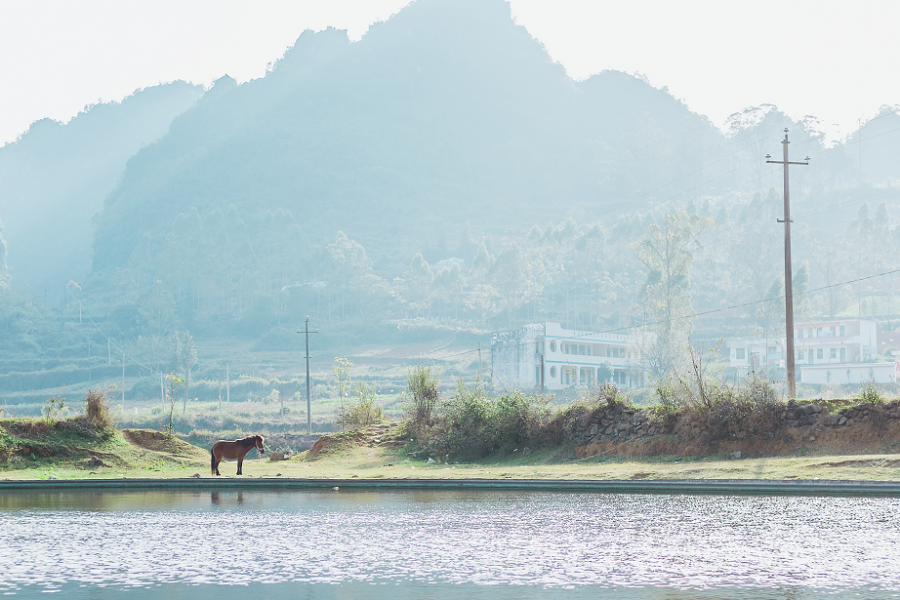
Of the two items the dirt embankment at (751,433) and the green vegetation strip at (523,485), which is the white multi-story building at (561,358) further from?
the green vegetation strip at (523,485)

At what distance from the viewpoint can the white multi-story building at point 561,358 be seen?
81812mm

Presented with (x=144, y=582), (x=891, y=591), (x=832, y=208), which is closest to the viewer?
(x=891, y=591)

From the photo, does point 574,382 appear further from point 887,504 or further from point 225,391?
point 887,504

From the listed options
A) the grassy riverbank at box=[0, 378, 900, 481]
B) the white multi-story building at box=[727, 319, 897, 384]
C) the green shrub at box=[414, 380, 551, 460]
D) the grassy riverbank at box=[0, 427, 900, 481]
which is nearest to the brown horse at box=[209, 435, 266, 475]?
the grassy riverbank at box=[0, 427, 900, 481]

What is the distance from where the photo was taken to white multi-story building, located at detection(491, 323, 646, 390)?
81812 millimetres

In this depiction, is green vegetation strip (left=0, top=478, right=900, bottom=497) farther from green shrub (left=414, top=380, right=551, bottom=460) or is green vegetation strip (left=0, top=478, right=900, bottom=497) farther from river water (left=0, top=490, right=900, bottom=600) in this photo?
green shrub (left=414, top=380, right=551, bottom=460)

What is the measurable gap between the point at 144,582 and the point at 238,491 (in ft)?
27.0

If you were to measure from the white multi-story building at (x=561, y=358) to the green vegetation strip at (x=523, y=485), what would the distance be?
62.4 meters

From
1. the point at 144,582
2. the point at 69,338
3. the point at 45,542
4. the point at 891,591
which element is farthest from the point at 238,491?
the point at 69,338

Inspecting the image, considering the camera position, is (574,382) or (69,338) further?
(69,338)

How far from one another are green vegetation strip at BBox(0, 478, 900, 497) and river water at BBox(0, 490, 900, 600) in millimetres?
549

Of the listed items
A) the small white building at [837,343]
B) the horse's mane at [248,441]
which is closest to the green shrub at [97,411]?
the horse's mane at [248,441]

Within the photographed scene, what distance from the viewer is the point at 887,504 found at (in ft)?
39.1

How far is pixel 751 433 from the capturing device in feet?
59.9
